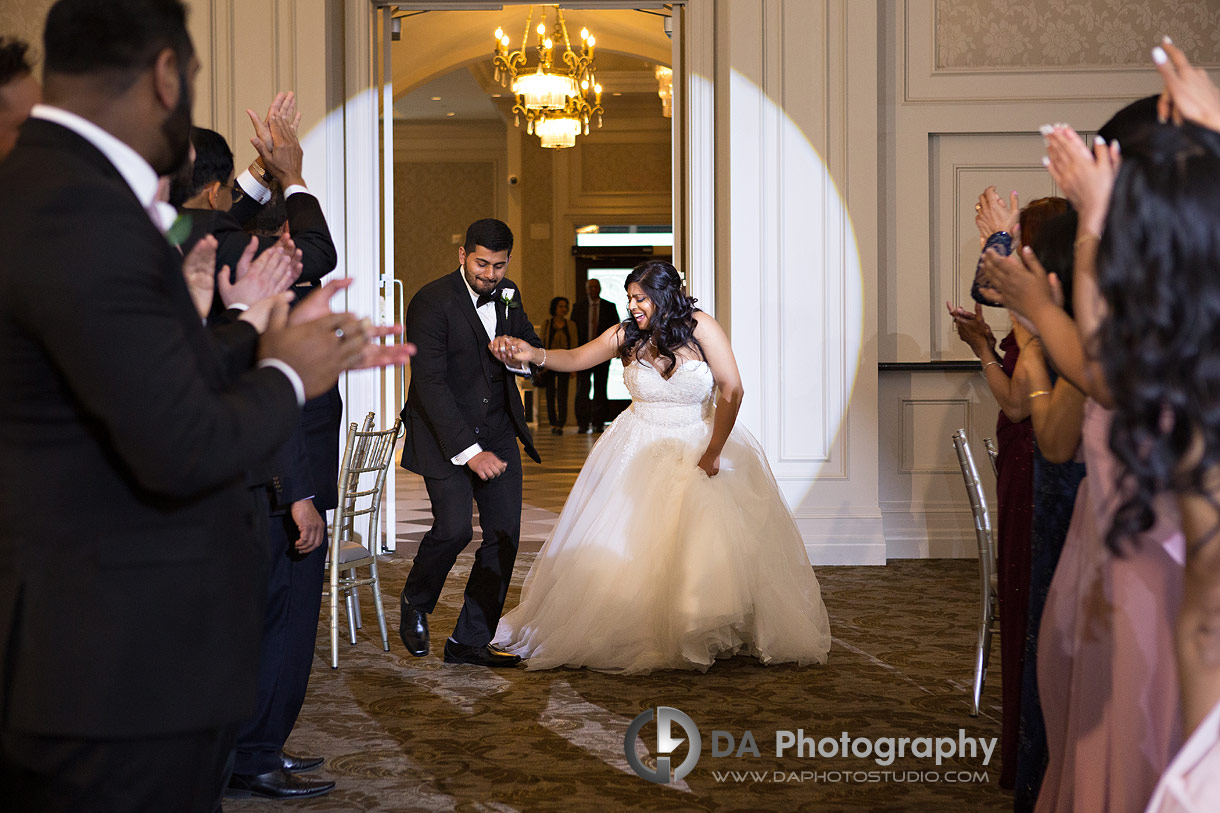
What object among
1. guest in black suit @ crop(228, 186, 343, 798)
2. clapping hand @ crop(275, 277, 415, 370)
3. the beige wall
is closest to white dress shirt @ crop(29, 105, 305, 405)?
clapping hand @ crop(275, 277, 415, 370)

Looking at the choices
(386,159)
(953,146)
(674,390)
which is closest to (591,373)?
(386,159)

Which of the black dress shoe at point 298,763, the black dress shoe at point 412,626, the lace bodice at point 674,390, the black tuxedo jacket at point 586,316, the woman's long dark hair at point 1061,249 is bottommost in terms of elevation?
the black dress shoe at point 298,763

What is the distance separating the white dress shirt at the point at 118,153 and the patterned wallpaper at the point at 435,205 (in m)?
15.4

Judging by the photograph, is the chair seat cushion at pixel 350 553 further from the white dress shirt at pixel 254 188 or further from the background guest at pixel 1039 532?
the background guest at pixel 1039 532

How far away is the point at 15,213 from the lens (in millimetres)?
1188

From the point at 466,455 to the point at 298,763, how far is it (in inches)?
49.9

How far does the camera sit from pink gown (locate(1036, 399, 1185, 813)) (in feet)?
5.81

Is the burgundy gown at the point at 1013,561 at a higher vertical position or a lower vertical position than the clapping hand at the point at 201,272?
lower

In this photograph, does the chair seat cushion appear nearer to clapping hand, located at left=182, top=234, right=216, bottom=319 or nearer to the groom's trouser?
the groom's trouser

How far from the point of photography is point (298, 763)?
2.96 m

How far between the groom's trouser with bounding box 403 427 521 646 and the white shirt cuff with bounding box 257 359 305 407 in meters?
2.63

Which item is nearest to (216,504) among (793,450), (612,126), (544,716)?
(544,716)

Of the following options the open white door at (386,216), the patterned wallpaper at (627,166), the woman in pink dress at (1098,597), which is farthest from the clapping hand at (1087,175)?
the patterned wallpaper at (627,166)

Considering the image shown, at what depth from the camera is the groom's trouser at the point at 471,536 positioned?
398cm
